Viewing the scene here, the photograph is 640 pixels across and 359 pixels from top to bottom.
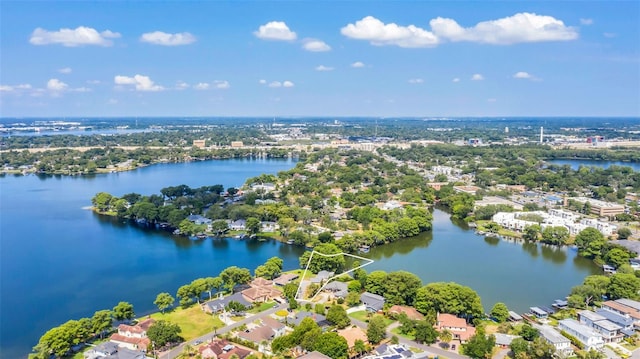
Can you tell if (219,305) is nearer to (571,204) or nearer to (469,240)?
(469,240)

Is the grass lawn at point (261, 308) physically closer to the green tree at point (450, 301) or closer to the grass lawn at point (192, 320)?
the grass lawn at point (192, 320)

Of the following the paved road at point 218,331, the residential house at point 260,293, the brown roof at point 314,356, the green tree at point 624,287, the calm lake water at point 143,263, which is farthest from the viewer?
the calm lake water at point 143,263

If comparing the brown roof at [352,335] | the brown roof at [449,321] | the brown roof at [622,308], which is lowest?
the brown roof at [352,335]

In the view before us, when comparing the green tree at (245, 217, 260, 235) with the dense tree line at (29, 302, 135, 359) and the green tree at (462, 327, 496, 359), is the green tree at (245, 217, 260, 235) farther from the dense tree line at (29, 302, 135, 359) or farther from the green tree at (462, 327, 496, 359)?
the green tree at (462, 327, 496, 359)

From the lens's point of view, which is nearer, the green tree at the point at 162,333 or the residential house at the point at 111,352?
the residential house at the point at 111,352

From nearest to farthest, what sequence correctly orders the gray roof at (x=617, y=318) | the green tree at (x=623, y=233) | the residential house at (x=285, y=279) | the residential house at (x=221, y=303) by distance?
the gray roof at (x=617, y=318) < the residential house at (x=221, y=303) < the residential house at (x=285, y=279) < the green tree at (x=623, y=233)

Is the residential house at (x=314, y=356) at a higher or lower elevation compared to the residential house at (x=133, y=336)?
higher

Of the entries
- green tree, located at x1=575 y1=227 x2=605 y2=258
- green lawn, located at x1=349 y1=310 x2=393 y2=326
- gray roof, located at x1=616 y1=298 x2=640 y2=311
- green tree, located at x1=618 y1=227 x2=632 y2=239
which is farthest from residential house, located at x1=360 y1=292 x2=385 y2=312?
green tree, located at x1=618 y1=227 x2=632 y2=239

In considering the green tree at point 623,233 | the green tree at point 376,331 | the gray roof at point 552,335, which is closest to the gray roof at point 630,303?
the gray roof at point 552,335
